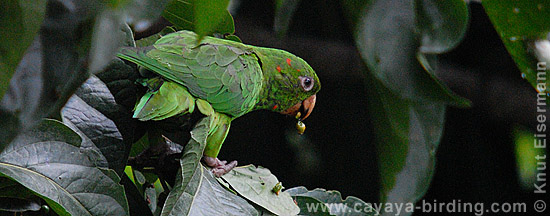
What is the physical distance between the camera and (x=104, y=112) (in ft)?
2.09

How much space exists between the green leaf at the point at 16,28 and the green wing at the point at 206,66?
1.53 ft

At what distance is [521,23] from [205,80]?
461 millimetres

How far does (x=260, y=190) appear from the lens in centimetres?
71

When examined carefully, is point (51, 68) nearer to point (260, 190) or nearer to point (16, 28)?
point (16, 28)

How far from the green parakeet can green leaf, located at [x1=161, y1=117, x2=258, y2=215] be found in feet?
0.20

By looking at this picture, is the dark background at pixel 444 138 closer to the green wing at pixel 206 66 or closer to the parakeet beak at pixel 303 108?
the parakeet beak at pixel 303 108

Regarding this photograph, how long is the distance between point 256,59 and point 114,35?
67 centimetres

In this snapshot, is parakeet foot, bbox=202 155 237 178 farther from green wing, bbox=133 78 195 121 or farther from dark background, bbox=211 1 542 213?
dark background, bbox=211 1 542 213

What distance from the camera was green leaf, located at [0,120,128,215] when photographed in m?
0.56

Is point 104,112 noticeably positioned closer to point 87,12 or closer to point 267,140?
point 87,12

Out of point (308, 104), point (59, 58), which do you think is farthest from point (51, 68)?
point (308, 104)

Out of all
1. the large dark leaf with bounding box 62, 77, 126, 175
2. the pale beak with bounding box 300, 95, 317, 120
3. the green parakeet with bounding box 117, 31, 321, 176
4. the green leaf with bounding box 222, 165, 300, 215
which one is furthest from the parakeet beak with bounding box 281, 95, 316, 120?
A: the large dark leaf with bounding box 62, 77, 126, 175

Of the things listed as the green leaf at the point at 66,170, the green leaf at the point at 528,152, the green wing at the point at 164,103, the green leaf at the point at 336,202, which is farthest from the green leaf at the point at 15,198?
the green leaf at the point at 528,152

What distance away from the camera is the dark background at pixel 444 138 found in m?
2.16
